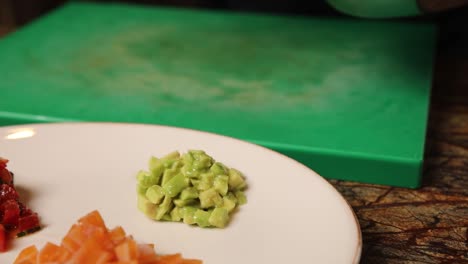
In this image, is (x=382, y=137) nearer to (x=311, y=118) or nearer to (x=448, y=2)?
(x=311, y=118)

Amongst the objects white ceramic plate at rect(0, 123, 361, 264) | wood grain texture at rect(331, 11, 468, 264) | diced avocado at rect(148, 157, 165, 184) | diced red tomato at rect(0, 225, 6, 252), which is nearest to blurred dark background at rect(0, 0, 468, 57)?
wood grain texture at rect(331, 11, 468, 264)

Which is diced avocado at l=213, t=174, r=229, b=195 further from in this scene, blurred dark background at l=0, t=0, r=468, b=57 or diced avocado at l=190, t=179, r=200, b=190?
blurred dark background at l=0, t=0, r=468, b=57

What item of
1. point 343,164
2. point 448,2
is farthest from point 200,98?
point 448,2

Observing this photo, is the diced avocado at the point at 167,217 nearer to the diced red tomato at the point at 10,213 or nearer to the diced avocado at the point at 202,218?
the diced avocado at the point at 202,218

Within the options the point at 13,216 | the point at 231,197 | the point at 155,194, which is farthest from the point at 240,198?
the point at 13,216

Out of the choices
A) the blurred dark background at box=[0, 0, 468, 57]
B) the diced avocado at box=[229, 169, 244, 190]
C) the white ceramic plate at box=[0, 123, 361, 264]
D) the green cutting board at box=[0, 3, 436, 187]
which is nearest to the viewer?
the white ceramic plate at box=[0, 123, 361, 264]

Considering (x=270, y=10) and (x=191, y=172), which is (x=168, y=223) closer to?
(x=191, y=172)
